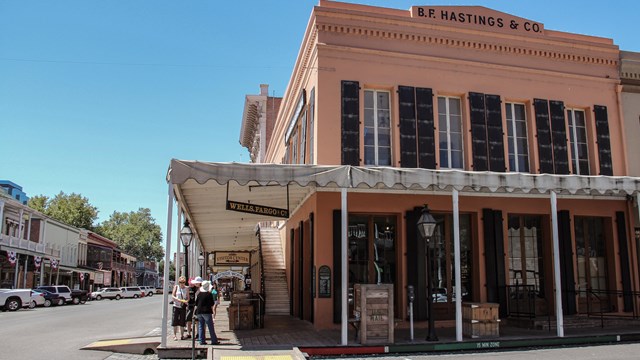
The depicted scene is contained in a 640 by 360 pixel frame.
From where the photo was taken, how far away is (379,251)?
14.3 meters

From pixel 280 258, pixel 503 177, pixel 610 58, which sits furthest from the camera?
pixel 280 258

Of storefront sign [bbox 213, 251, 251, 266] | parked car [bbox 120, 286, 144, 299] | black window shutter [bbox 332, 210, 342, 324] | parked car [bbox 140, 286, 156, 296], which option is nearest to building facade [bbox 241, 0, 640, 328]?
black window shutter [bbox 332, 210, 342, 324]

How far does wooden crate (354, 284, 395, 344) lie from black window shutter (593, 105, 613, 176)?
9244 millimetres

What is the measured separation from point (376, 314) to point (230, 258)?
72.6ft

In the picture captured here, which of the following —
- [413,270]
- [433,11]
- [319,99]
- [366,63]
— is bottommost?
[413,270]

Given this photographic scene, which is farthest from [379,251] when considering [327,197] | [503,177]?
[503,177]

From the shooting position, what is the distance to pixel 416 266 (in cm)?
1384

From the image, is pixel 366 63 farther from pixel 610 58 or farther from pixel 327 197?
pixel 610 58

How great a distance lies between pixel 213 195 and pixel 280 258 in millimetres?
9281

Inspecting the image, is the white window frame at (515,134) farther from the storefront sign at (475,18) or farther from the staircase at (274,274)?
the staircase at (274,274)

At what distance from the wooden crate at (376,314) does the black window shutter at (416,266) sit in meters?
2.80

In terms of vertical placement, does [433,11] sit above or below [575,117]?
above

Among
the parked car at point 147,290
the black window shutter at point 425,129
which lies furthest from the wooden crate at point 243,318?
the parked car at point 147,290

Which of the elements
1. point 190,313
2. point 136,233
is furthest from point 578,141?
point 136,233
